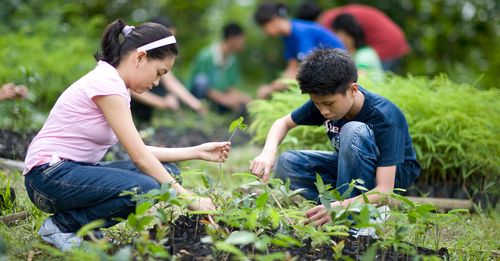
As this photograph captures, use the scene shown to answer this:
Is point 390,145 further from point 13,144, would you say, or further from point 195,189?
point 13,144

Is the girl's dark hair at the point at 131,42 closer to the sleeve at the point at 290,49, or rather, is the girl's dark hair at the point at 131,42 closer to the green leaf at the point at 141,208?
the green leaf at the point at 141,208

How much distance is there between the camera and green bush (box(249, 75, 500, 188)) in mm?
4500

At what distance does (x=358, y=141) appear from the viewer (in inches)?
131

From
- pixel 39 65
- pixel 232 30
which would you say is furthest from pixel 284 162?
pixel 232 30

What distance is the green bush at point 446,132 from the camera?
4.50 m

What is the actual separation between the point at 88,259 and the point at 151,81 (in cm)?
109

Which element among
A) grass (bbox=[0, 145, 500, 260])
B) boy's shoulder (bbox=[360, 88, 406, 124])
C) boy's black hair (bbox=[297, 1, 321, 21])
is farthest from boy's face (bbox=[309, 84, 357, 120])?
boy's black hair (bbox=[297, 1, 321, 21])

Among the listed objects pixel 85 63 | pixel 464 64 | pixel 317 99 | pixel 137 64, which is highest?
pixel 137 64

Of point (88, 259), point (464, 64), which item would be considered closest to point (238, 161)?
point (88, 259)

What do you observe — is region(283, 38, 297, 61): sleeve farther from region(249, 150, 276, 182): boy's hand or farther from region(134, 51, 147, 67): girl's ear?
region(134, 51, 147, 67): girl's ear

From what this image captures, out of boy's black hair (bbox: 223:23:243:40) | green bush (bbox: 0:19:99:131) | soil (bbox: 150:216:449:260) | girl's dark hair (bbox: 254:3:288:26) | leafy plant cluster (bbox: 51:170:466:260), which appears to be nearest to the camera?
leafy plant cluster (bbox: 51:170:466:260)

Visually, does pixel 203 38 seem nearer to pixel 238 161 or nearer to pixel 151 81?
pixel 238 161

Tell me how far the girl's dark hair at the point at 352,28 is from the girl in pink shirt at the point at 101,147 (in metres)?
4.36

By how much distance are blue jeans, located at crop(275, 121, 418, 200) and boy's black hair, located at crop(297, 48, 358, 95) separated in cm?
22
